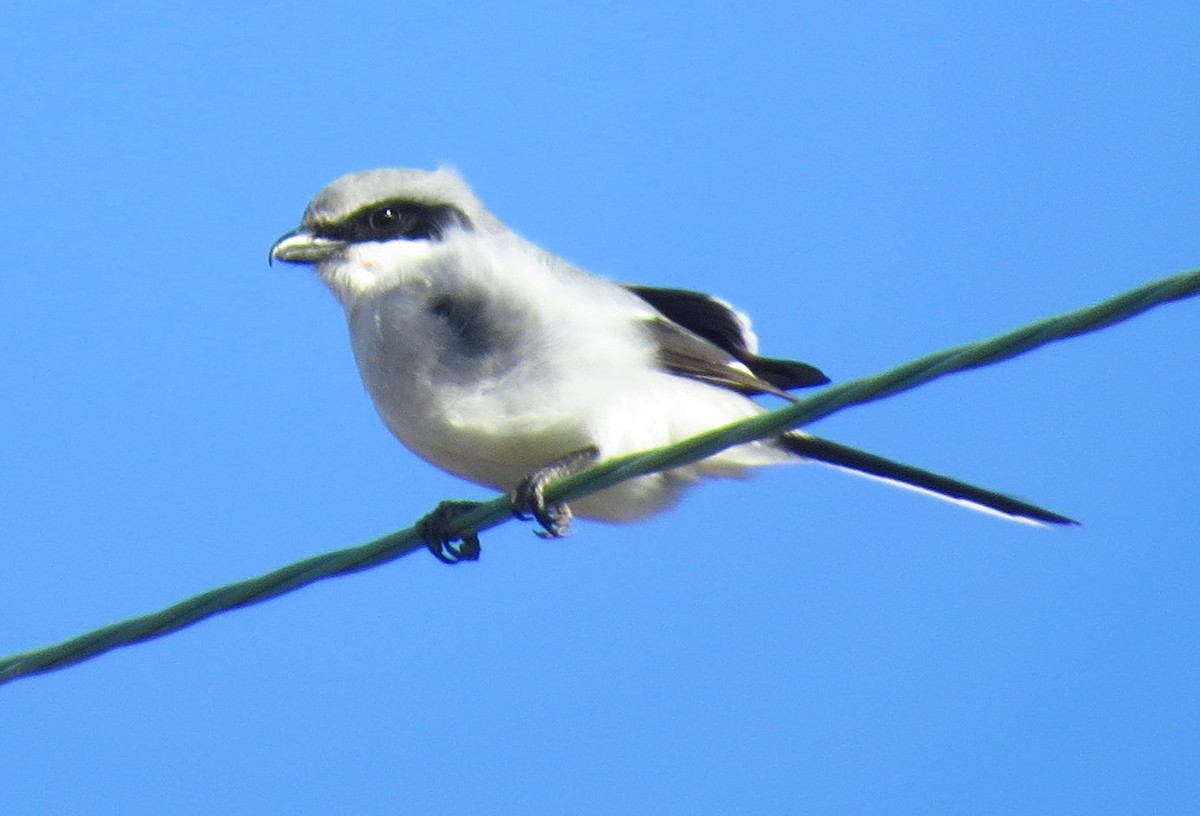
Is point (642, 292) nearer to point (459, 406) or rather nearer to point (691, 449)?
point (459, 406)

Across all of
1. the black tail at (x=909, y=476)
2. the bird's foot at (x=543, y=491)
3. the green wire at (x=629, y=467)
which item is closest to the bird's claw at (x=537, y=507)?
the bird's foot at (x=543, y=491)

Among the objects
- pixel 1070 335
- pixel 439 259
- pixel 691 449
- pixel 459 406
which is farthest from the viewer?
pixel 439 259

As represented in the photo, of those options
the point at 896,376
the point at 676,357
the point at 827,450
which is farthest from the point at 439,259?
the point at 896,376

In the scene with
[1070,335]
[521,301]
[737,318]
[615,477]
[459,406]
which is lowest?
[1070,335]

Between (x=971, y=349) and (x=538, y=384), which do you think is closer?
(x=971, y=349)

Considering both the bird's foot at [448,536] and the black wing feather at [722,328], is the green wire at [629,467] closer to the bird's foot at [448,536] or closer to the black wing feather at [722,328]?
the bird's foot at [448,536]

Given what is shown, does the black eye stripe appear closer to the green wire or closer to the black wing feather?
the black wing feather

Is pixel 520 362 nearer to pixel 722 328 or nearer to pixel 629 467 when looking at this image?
pixel 722 328

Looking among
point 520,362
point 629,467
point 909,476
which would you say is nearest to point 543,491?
point 520,362
